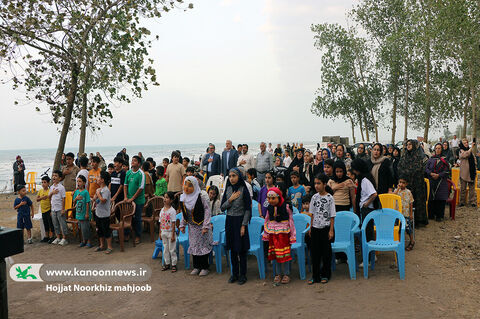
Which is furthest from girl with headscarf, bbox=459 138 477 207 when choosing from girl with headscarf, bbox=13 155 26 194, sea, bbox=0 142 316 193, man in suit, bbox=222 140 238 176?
girl with headscarf, bbox=13 155 26 194

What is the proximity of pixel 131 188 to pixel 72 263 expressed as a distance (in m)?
1.79

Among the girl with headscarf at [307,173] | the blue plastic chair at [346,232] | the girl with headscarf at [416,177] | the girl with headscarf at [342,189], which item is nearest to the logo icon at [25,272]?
the blue plastic chair at [346,232]

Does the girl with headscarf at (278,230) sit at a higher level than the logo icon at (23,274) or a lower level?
higher

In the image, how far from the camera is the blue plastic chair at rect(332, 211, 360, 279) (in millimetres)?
5180

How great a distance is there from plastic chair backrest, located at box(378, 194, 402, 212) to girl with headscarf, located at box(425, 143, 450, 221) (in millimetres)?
2411

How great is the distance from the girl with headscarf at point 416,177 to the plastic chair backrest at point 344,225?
9.91 feet

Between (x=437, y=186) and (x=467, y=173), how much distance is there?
5.28ft

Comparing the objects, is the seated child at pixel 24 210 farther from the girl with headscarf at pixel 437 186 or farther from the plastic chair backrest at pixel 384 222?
the girl with headscarf at pixel 437 186

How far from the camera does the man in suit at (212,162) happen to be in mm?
10844

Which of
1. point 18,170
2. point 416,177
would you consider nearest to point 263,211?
point 416,177

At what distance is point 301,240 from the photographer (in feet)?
17.9

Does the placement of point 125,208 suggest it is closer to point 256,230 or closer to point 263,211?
point 263,211

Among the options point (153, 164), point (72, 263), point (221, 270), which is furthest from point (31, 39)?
point (221, 270)

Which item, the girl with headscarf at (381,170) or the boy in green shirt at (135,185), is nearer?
the girl with headscarf at (381,170)
